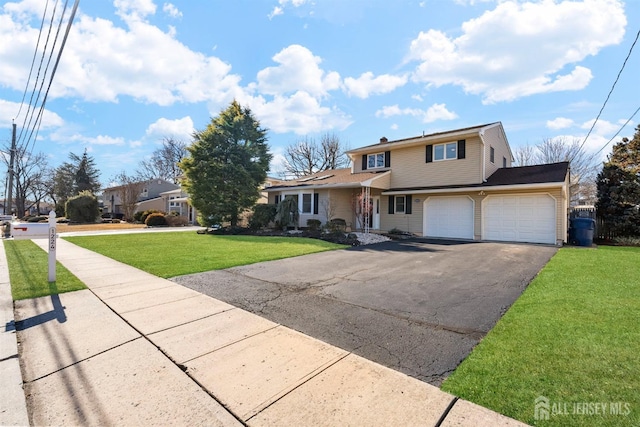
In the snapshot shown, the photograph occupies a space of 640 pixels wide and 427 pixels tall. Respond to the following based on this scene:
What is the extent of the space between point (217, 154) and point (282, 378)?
17510mm

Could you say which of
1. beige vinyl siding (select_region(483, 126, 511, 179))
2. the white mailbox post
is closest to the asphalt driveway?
the white mailbox post

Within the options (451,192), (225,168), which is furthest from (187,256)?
(451,192)

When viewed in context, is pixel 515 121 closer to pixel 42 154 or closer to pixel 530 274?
A: pixel 530 274

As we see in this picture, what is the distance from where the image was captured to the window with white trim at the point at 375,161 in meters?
18.0

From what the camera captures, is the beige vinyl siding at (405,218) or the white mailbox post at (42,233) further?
the beige vinyl siding at (405,218)

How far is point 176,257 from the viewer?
8.47 metres

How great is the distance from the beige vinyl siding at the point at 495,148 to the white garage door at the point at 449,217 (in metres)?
1.88

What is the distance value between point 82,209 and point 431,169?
3123 cm

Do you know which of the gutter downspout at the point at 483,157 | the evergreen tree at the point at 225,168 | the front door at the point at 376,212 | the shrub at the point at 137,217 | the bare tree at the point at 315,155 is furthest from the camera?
the bare tree at the point at 315,155

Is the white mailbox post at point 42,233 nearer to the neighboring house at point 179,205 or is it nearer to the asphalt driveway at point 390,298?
the asphalt driveway at point 390,298

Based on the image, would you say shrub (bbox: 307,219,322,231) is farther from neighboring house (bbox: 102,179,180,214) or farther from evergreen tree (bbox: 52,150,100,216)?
evergreen tree (bbox: 52,150,100,216)

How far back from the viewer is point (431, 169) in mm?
15555

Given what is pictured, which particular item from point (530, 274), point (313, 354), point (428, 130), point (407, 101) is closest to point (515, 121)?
point (428, 130)

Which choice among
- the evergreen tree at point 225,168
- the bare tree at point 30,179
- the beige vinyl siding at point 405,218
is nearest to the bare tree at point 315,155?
the evergreen tree at point 225,168
